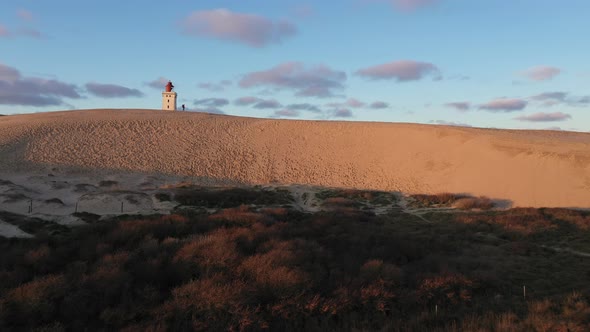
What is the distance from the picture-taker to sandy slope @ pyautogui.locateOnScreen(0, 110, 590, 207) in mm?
35750

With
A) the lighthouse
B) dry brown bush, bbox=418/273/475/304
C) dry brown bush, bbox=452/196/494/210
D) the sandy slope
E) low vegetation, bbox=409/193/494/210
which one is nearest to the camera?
dry brown bush, bbox=418/273/475/304

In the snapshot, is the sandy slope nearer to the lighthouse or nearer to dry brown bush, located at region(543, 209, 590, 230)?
dry brown bush, located at region(543, 209, 590, 230)

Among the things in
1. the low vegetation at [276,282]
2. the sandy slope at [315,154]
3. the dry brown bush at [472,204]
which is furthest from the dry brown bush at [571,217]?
the low vegetation at [276,282]

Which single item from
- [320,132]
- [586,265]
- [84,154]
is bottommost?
[586,265]

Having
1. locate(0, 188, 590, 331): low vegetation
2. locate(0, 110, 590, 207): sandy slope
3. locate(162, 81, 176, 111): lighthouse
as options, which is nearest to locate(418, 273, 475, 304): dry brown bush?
locate(0, 188, 590, 331): low vegetation

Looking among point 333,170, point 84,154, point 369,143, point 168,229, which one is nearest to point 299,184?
point 333,170

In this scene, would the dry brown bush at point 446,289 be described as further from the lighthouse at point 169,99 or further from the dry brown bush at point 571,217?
the lighthouse at point 169,99

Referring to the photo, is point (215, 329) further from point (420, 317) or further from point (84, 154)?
point (84, 154)

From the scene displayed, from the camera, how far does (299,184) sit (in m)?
38.2

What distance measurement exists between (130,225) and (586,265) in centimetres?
1482

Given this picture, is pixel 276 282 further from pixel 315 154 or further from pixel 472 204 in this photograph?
pixel 315 154

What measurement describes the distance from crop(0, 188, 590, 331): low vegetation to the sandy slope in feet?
69.6

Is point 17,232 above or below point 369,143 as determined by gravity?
below

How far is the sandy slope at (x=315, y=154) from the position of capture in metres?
35.8
